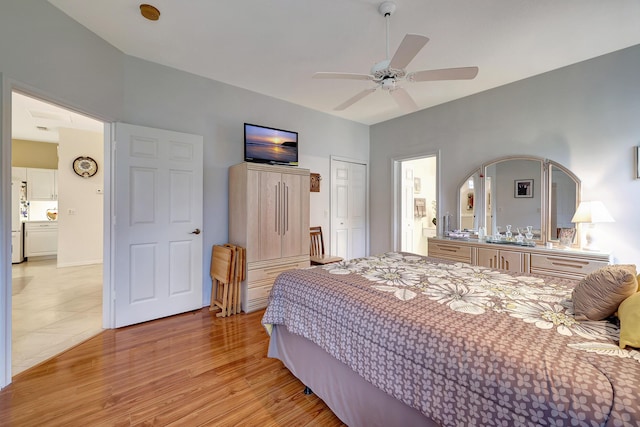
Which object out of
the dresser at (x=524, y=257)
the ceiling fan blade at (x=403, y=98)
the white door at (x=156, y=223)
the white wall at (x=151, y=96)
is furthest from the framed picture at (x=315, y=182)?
the ceiling fan blade at (x=403, y=98)

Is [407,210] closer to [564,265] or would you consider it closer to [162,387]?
[564,265]

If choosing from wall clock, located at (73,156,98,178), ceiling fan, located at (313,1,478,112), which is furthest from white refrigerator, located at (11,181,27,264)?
ceiling fan, located at (313,1,478,112)

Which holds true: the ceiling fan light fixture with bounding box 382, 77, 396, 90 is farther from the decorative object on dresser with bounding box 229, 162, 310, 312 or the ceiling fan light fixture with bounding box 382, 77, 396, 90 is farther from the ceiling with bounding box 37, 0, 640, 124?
the decorative object on dresser with bounding box 229, 162, 310, 312

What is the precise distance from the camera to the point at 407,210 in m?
5.18

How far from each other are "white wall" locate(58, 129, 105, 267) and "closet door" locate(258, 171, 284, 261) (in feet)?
14.9

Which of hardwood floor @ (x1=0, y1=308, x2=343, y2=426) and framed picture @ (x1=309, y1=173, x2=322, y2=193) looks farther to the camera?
framed picture @ (x1=309, y1=173, x2=322, y2=193)

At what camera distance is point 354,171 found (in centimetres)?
502

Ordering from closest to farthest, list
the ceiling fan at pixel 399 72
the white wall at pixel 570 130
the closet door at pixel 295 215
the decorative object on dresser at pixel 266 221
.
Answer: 1. the ceiling fan at pixel 399 72
2. the white wall at pixel 570 130
3. the decorative object on dresser at pixel 266 221
4. the closet door at pixel 295 215

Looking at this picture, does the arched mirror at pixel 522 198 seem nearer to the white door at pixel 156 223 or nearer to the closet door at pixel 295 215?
the closet door at pixel 295 215

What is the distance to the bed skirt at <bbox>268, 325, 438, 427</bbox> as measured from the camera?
1241mm

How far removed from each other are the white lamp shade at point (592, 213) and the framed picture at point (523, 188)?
57 centimetres

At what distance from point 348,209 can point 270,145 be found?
1.95 m

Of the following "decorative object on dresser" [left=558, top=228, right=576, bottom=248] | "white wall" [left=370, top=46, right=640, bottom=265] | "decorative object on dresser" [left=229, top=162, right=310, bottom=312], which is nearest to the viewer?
"white wall" [left=370, top=46, right=640, bottom=265]

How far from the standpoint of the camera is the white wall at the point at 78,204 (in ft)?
17.2
